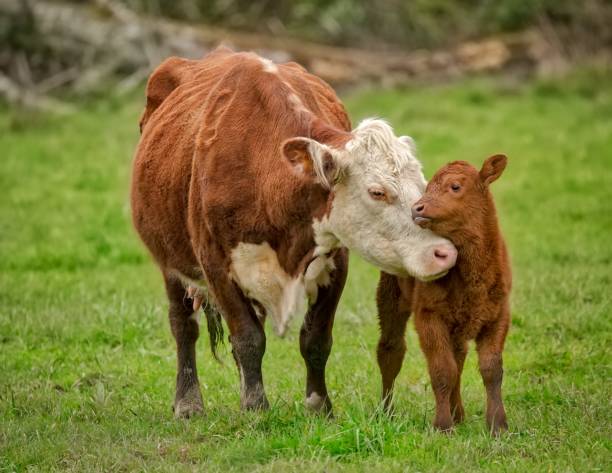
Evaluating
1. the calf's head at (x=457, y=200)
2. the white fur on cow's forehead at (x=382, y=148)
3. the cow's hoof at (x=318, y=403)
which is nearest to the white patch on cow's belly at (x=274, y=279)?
the cow's hoof at (x=318, y=403)

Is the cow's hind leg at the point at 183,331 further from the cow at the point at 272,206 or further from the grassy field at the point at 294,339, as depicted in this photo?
the grassy field at the point at 294,339

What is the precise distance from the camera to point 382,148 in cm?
633

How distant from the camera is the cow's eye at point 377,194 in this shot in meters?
6.26

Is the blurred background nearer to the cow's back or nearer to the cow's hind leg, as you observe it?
the cow's back

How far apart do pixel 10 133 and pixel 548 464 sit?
13530mm

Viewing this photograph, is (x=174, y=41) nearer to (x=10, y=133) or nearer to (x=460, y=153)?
(x=10, y=133)

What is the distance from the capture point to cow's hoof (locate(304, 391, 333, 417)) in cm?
704

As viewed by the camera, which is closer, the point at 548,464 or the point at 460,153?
the point at 548,464

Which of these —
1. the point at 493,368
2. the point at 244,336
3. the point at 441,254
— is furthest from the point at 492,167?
the point at 244,336

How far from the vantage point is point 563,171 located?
1452cm

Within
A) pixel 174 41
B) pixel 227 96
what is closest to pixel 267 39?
pixel 174 41

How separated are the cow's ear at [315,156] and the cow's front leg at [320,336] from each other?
752 millimetres

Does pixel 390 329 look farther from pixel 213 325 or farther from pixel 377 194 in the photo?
pixel 213 325

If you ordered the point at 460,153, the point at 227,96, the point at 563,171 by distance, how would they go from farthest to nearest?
the point at 460,153, the point at 563,171, the point at 227,96
